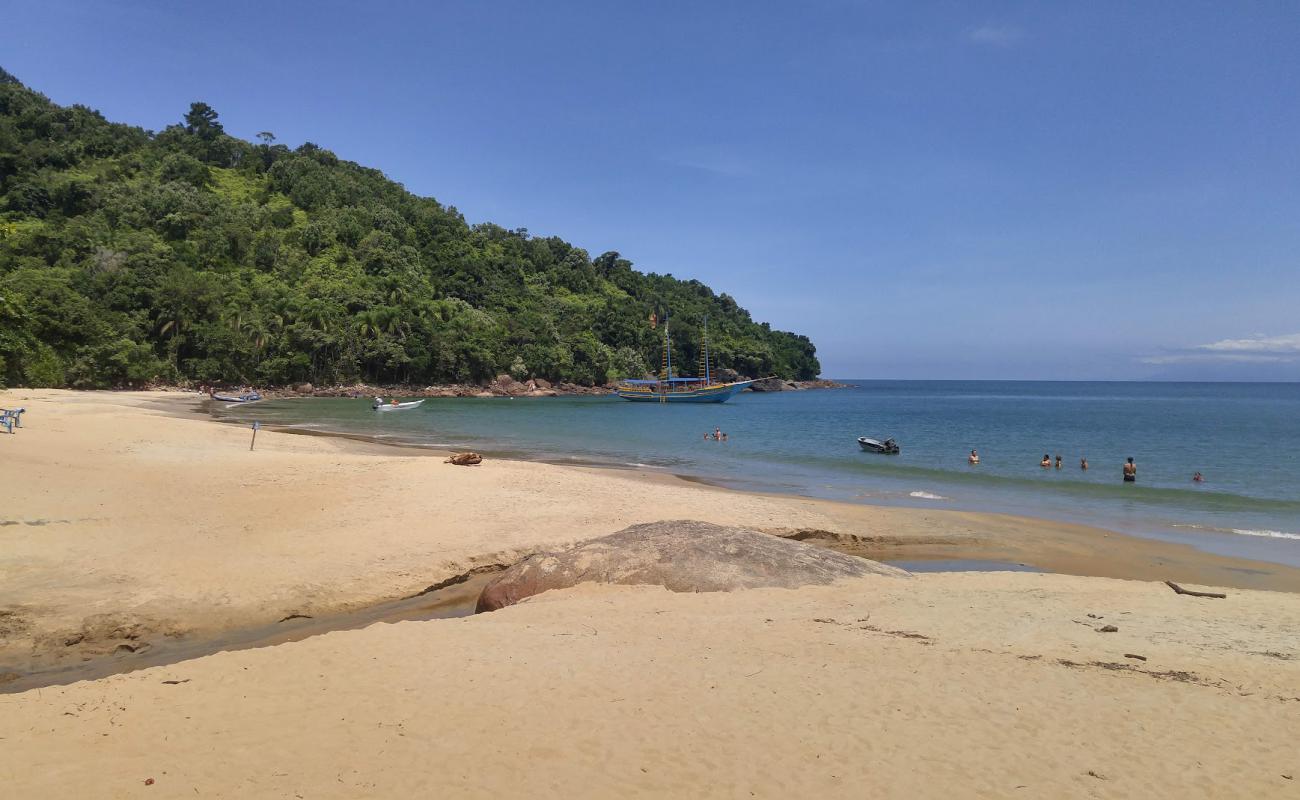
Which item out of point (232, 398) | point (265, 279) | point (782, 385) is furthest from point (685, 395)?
point (782, 385)

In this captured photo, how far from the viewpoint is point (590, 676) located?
20.7ft

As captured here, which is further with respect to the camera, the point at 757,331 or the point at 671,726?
the point at 757,331

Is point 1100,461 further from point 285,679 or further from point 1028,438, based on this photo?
point 285,679

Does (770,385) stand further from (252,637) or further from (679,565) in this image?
(252,637)

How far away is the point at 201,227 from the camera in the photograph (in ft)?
297

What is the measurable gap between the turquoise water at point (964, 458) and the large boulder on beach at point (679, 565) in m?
11.6

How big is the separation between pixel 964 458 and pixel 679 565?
1122 inches

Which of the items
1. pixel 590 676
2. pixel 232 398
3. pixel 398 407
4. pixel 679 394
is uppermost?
pixel 679 394

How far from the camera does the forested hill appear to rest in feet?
220

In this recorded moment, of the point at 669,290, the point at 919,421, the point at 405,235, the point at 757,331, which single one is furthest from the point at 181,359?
the point at 757,331

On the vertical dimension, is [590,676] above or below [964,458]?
above

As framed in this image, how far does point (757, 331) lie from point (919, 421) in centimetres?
9884

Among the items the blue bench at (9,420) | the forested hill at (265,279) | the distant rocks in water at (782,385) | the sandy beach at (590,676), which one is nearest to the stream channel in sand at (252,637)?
the sandy beach at (590,676)

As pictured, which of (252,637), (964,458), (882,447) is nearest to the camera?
(252,637)
